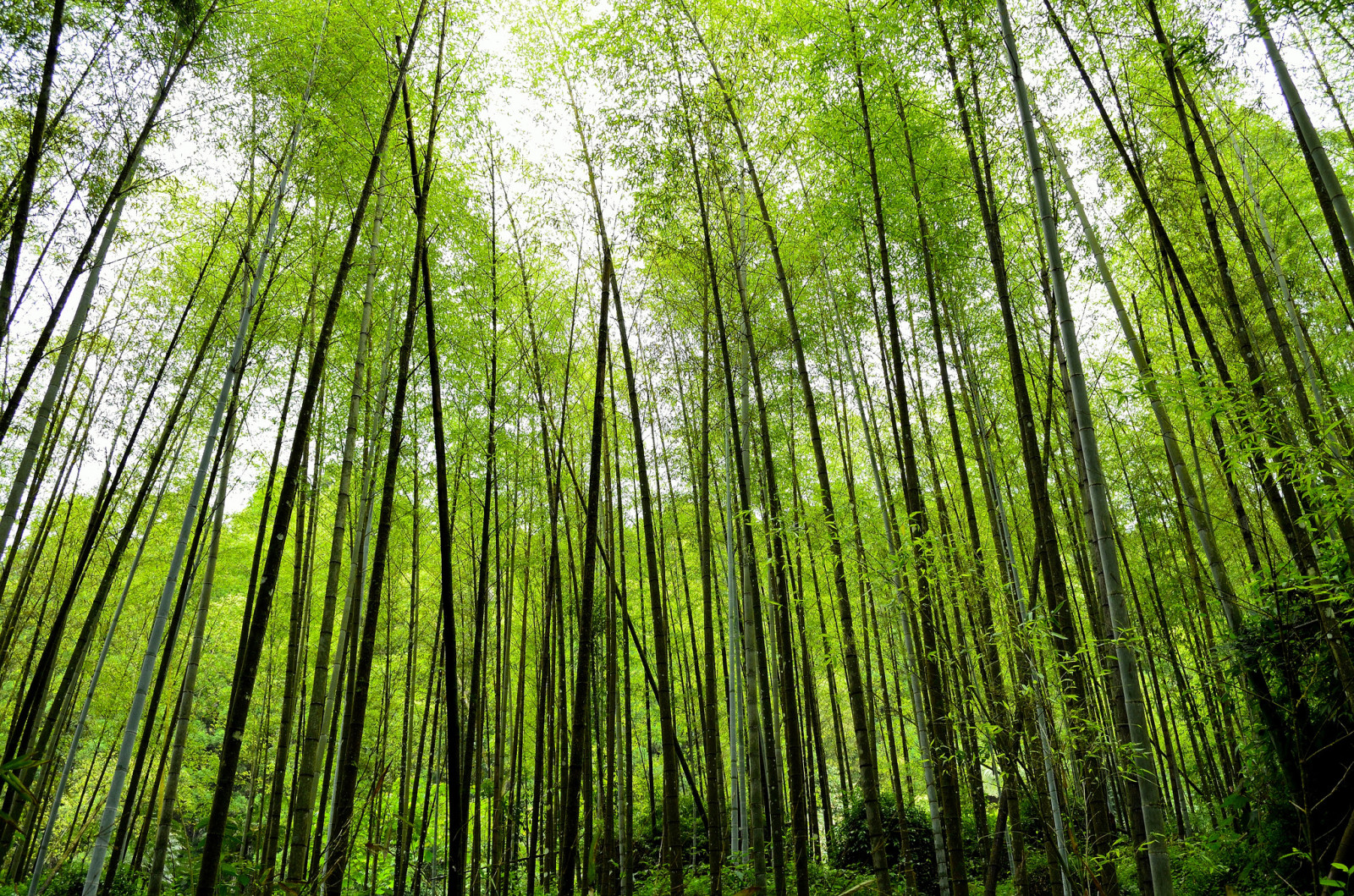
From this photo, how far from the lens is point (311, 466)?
6.19 metres

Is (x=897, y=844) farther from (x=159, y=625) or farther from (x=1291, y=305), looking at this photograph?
(x=159, y=625)

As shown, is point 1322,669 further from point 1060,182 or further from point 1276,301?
point 1276,301

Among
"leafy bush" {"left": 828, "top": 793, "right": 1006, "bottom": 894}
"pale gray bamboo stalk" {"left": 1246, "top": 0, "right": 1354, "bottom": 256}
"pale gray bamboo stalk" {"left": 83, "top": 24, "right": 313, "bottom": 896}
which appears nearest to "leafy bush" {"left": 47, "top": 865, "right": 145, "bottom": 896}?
"pale gray bamboo stalk" {"left": 83, "top": 24, "right": 313, "bottom": 896}

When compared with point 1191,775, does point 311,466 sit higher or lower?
higher

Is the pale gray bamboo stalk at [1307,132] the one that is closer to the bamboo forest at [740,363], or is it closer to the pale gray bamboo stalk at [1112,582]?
the bamboo forest at [740,363]

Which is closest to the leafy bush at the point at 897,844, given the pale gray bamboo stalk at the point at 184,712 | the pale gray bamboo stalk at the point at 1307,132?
the pale gray bamboo stalk at the point at 184,712

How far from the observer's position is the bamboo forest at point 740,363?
3.01 meters

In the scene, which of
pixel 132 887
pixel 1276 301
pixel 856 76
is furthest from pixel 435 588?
pixel 1276 301

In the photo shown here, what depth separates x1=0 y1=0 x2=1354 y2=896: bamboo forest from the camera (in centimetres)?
301

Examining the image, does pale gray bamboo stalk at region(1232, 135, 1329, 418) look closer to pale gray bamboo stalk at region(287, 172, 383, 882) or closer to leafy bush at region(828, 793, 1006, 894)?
pale gray bamboo stalk at region(287, 172, 383, 882)

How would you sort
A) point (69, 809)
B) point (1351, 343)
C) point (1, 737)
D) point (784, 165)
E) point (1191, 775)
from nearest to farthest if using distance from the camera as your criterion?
point (784, 165) < point (1351, 343) < point (1, 737) < point (1191, 775) < point (69, 809)

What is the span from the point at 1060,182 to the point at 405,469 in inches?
233

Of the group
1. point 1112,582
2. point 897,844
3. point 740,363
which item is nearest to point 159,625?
point 740,363

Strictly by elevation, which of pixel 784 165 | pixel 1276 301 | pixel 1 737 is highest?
pixel 784 165
